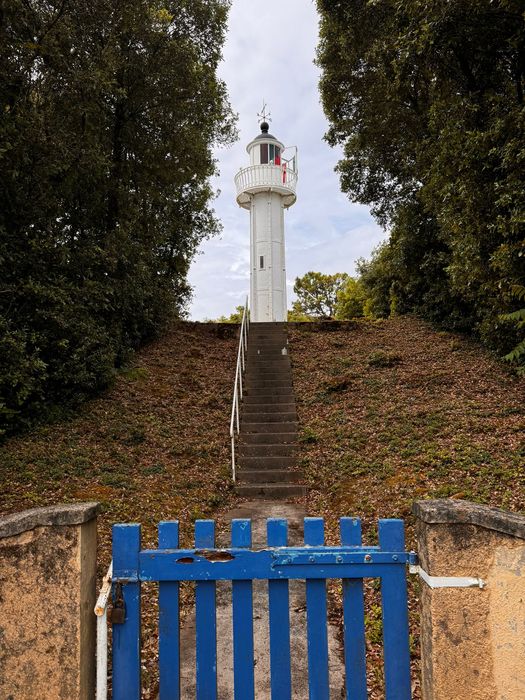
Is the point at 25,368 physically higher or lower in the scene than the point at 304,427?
higher

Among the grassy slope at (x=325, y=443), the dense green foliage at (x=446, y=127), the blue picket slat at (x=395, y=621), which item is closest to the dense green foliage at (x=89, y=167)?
the grassy slope at (x=325, y=443)

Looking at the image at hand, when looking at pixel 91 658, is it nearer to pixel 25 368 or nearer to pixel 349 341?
pixel 25 368

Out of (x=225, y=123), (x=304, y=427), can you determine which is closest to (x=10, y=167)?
(x=304, y=427)

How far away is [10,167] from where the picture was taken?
7.11 meters

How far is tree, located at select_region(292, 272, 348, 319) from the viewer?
→ 34.5m

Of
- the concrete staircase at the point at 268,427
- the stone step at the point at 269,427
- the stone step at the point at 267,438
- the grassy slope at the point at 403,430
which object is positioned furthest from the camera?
the stone step at the point at 269,427

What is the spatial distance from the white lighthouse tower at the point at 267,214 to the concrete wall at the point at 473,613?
57.0 feet

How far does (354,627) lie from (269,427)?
758 centimetres

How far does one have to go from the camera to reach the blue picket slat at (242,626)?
6.52 ft

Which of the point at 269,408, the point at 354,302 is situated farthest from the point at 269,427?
the point at 354,302

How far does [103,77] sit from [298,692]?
29.3ft

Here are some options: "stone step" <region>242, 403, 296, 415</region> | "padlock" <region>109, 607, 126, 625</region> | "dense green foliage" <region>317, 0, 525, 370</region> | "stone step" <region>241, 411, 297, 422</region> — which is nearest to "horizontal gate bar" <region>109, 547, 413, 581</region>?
"padlock" <region>109, 607, 126, 625</region>

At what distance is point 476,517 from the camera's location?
1.92m

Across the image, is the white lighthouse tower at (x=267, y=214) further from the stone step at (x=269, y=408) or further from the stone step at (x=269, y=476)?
the stone step at (x=269, y=476)
